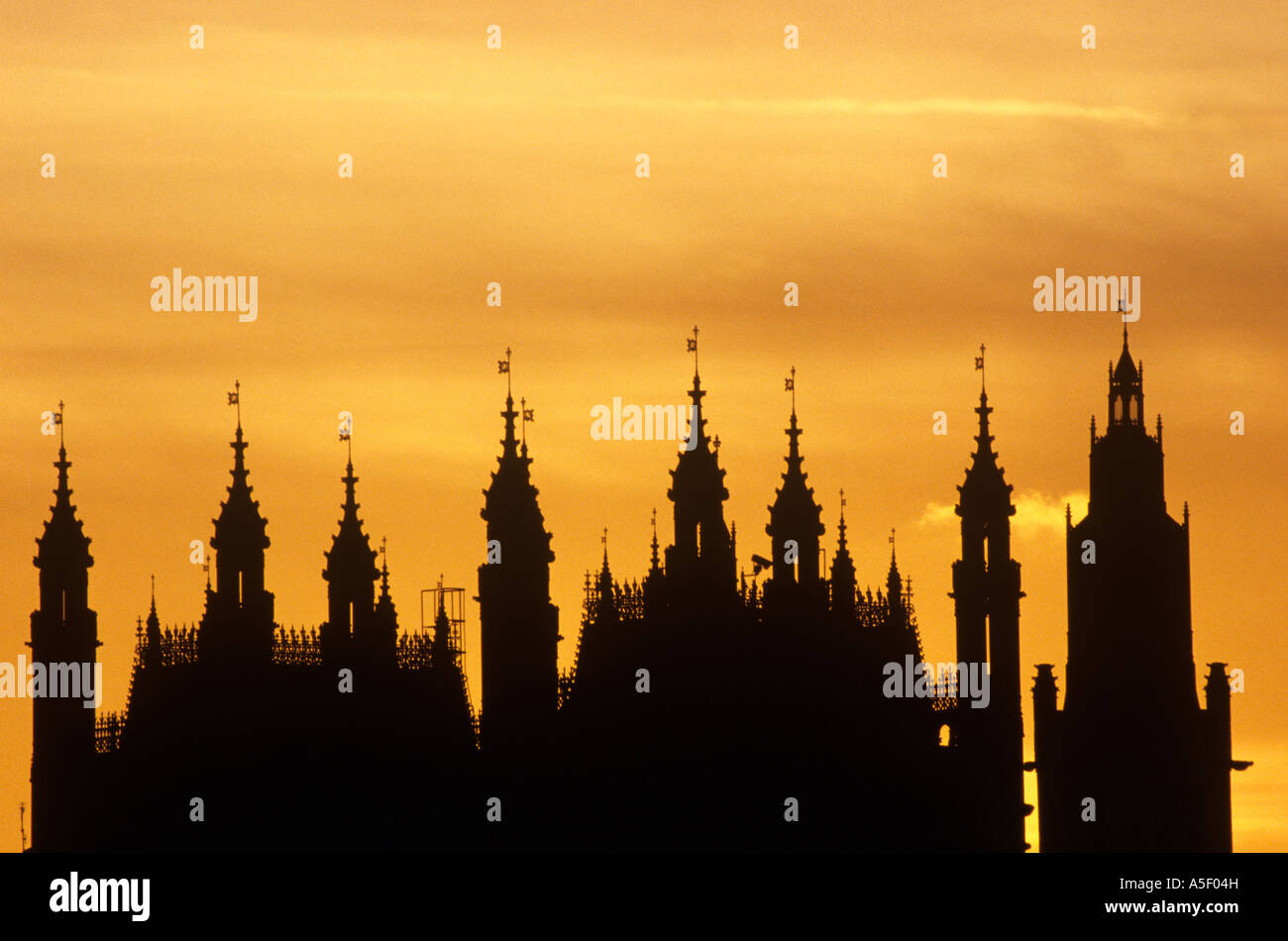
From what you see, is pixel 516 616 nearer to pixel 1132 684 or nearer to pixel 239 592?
pixel 239 592

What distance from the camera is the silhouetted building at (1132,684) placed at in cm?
15912

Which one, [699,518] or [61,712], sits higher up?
[699,518]

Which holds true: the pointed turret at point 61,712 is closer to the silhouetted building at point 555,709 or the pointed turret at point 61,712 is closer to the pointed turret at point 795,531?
the silhouetted building at point 555,709

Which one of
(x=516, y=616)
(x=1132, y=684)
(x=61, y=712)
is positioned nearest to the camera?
(x=516, y=616)

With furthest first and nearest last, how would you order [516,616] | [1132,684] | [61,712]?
1. [1132,684]
2. [61,712]
3. [516,616]

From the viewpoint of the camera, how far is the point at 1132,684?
162 metres

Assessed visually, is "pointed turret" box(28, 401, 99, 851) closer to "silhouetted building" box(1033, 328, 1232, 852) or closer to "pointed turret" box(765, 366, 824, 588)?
"pointed turret" box(765, 366, 824, 588)

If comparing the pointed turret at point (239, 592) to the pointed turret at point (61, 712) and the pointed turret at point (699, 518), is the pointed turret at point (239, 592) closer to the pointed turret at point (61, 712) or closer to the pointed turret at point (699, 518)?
the pointed turret at point (61, 712)

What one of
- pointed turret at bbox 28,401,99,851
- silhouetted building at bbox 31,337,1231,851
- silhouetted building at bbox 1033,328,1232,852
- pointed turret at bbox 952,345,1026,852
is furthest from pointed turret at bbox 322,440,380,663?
silhouetted building at bbox 1033,328,1232,852

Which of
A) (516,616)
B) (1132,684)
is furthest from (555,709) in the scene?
(1132,684)

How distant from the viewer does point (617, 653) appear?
14150 cm

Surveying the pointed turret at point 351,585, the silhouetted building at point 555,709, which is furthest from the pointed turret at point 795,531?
the pointed turret at point 351,585

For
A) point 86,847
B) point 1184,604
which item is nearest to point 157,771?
point 86,847

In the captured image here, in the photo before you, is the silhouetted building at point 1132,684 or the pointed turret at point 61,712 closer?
the pointed turret at point 61,712
